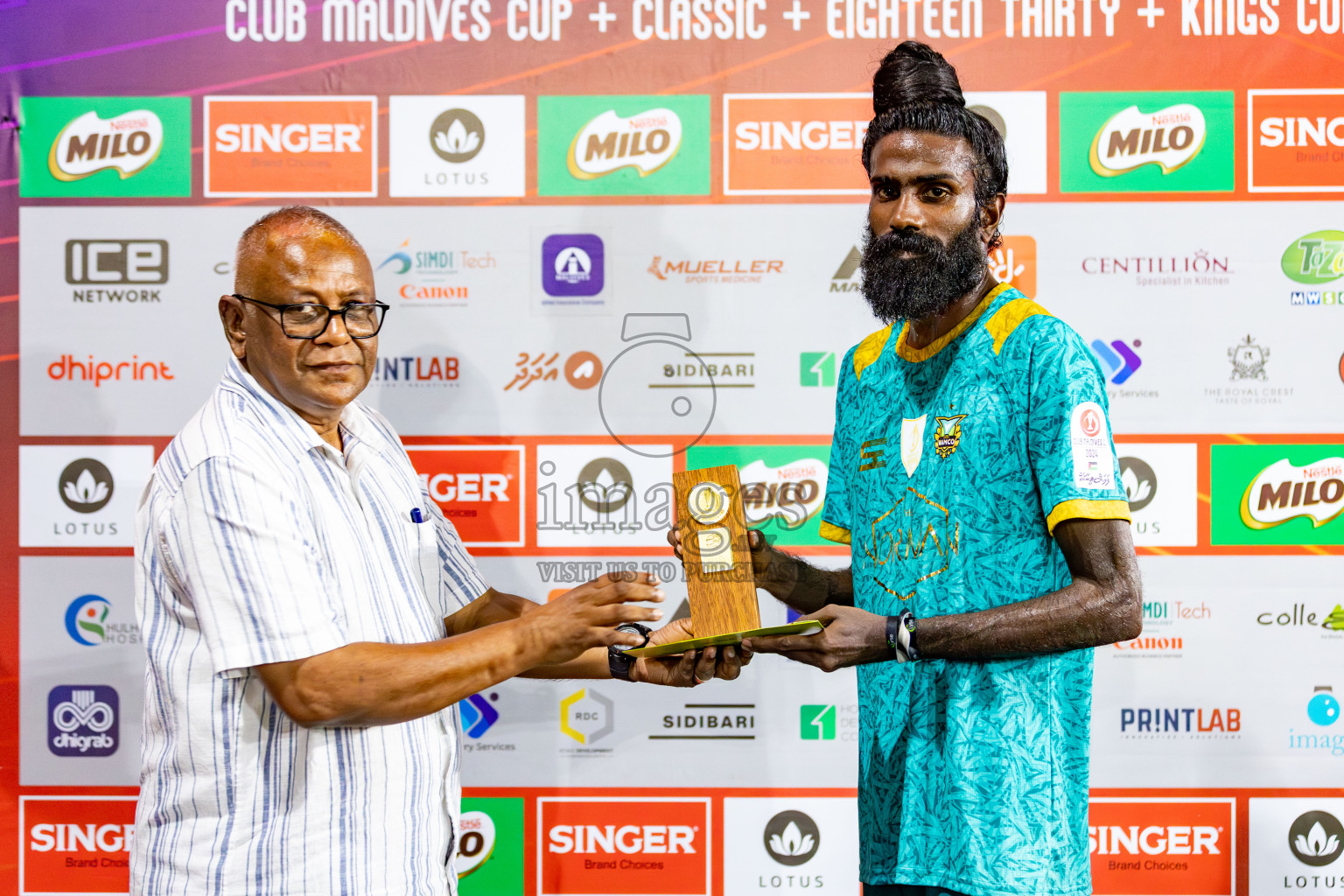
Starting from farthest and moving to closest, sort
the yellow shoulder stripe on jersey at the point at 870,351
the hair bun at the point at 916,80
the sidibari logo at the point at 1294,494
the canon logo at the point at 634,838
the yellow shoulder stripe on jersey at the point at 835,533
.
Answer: the canon logo at the point at 634,838
the sidibari logo at the point at 1294,494
the yellow shoulder stripe on jersey at the point at 835,533
the yellow shoulder stripe on jersey at the point at 870,351
the hair bun at the point at 916,80

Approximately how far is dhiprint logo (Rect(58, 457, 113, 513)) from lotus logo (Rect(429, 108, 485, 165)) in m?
1.36

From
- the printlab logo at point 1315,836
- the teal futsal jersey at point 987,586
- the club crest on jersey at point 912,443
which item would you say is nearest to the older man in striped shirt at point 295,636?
the teal futsal jersey at point 987,586

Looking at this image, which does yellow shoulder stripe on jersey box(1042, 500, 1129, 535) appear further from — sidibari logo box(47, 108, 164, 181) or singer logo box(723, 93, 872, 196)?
sidibari logo box(47, 108, 164, 181)

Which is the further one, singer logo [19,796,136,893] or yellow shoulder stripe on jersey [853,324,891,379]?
singer logo [19,796,136,893]

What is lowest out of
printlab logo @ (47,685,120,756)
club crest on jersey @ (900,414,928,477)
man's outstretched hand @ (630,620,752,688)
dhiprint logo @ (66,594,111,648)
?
printlab logo @ (47,685,120,756)

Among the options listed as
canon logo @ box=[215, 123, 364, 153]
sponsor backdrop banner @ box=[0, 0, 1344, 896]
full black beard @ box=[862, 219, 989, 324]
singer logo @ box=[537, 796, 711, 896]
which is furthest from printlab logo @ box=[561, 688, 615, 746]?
canon logo @ box=[215, 123, 364, 153]

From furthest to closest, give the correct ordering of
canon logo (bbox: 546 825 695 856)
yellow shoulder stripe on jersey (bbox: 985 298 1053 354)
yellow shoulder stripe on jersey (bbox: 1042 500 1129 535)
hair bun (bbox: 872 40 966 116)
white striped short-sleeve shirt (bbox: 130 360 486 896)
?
canon logo (bbox: 546 825 695 856), hair bun (bbox: 872 40 966 116), yellow shoulder stripe on jersey (bbox: 985 298 1053 354), yellow shoulder stripe on jersey (bbox: 1042 500 1129 535), white striped short-sleeve shirt (bbox: 130 360 486 896)

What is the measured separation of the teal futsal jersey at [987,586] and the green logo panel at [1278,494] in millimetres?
1347

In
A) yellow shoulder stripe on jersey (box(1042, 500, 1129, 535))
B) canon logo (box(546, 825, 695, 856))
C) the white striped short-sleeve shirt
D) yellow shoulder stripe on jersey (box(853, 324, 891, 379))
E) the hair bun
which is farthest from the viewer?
canon logo (box(546, 825, 695, 856))

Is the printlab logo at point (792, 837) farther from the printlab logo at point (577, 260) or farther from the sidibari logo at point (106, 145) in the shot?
the sidibari logo at point (106, 145)

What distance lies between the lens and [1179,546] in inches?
106

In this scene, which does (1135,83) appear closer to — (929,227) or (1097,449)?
(929,227)

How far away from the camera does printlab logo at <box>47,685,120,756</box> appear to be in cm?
280

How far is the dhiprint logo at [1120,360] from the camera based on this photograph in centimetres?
269
